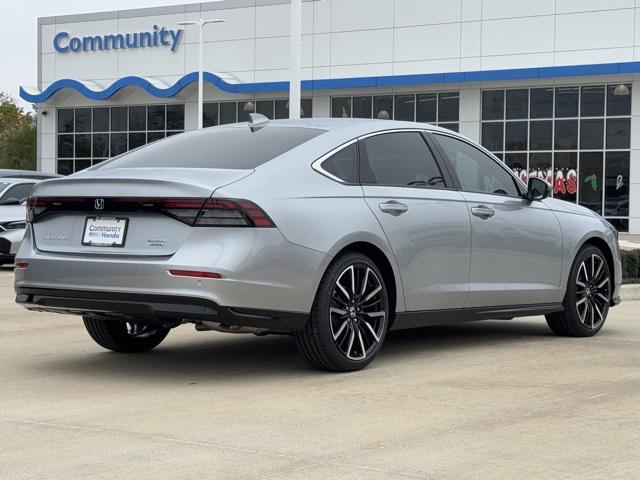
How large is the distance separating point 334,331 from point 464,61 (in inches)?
1314

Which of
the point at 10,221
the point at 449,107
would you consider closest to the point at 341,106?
the point at 449,107

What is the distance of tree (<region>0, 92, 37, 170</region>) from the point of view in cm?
→ 8881

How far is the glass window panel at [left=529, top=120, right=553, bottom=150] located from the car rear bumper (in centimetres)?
3232

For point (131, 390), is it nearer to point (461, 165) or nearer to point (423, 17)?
point (461, 165)

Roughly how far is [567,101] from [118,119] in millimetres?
18786

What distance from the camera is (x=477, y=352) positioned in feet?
27.1

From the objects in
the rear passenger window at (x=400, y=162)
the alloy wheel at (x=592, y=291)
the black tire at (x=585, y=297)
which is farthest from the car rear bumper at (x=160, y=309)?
the alloy wheel at (x=592, y=291)

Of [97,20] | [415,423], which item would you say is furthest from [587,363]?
[97,20]

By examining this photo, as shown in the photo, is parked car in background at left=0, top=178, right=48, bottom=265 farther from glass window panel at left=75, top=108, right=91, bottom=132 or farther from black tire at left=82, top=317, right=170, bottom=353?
glass window panel at left=75, top=108, right=91, bottom=132

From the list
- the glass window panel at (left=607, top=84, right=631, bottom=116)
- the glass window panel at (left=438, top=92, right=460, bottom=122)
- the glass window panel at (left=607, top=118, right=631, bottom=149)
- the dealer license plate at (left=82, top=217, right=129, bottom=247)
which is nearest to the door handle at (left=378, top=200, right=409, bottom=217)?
the dealer license plate at (left=82, top=217, right=129, bottom=247)

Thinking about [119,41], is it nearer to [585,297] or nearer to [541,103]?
[541,103]

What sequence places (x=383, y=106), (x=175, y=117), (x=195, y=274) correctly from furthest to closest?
(x=175, y=117) < (x=383, y=106) < (x=195, y=274)

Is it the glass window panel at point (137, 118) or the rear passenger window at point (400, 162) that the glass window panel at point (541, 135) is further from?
the rear passenger window at point (400, 162)

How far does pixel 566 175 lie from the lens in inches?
1491
